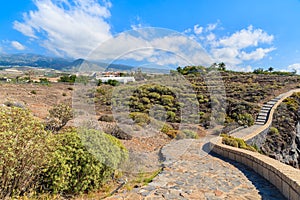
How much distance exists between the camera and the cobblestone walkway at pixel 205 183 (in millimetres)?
3045

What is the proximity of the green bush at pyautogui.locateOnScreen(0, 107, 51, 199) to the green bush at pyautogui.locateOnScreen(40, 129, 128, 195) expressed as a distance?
177mm

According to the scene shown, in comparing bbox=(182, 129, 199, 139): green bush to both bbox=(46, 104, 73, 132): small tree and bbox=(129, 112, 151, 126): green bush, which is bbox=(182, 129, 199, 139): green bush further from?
bbox=(46, 104, 73, 132): small tree

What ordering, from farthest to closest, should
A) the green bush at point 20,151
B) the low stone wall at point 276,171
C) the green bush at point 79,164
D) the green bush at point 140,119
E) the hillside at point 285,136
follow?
the hillside at point 285,136 < the green bush at point 140,119 < the green bush at point 79,164 < the low stone wall at point 276,171 < the green bush at point 20,151

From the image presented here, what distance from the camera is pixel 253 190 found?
329 centimetres

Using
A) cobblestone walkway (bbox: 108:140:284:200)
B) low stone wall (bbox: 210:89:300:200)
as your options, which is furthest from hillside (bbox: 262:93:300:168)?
cobblestone walkway (bbox: 108:140:284:200)

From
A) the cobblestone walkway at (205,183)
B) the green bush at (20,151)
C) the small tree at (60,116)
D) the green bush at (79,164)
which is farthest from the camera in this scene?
the small tree at (60,116)

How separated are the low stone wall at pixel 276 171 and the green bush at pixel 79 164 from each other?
8.36 feet

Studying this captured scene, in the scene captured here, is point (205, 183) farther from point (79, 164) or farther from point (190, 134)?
point (190, 134)

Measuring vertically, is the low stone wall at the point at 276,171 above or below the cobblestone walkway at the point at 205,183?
above

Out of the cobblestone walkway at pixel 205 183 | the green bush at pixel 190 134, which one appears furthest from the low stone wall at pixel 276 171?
the green bush at pixel 190 134

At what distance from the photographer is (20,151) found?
2533 millimetres

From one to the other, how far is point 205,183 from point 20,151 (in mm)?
2772

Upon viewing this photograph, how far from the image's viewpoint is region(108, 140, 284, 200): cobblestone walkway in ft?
9.99

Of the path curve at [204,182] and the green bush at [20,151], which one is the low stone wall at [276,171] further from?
the green bush at [20,151]
